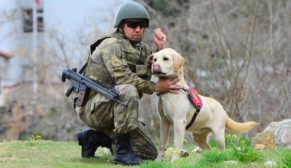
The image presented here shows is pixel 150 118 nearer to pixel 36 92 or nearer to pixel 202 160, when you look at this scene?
pixel 36 92

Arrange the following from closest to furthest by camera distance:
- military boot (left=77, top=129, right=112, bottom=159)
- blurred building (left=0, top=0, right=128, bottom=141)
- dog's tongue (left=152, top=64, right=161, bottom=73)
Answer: dog's tongue (left=152, top=64, right=161, bottom=73)
military boot (left=77, top=129, right=112, bottom=159)
blurred building (left=0, top=0, right=128, bottom=141)

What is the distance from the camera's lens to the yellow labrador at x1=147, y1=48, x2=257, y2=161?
7.46 meters

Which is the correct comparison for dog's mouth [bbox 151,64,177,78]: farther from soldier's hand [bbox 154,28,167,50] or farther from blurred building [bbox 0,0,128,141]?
blurred building [bbox 0,0,128,141]

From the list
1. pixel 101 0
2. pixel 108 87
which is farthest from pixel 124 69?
pixel 101 0

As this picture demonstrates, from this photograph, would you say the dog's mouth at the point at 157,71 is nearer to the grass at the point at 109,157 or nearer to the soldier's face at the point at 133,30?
the soldier's face at the point at 133,30

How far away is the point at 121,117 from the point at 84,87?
1.95ft

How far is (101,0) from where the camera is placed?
92.9ft

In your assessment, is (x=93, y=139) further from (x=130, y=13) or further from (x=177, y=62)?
(x=130, y=13)

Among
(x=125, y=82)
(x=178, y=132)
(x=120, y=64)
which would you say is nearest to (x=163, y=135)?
(x=178, y=132)

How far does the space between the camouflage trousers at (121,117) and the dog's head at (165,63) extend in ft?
1.04

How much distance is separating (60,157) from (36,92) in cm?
1469

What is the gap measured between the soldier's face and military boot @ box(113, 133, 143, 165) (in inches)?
40.0

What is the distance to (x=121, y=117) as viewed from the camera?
7414mm

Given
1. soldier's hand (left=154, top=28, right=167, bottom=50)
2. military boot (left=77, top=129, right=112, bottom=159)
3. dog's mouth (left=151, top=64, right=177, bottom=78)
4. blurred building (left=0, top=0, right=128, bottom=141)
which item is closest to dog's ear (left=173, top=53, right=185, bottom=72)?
dog's mouth (left=151, top=64, right=177, bottom=78)
